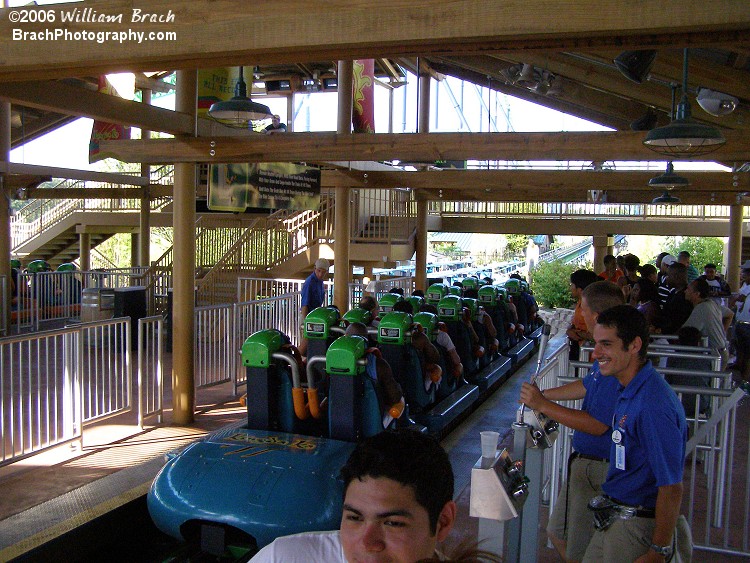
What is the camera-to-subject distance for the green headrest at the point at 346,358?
482 centimetres

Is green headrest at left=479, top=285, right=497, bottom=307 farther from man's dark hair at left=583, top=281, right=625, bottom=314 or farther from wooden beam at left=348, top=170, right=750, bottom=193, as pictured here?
man's dark hair at left=583, top=281, right=625, bottom=314

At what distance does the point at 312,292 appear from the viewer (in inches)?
385

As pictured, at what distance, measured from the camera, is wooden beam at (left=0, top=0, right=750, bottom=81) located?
2.61 m

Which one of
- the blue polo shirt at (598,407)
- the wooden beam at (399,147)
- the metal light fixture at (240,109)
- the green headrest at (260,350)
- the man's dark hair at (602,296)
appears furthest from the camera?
the wooden beam at (399,147)

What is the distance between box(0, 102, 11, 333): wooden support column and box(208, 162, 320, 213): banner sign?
234 inches


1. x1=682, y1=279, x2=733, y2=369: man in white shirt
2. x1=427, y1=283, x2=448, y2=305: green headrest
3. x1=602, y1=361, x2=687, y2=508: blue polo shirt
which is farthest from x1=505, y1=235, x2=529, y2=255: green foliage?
x1=602, y1=361, x2=687, y2=508: blue polo shirt

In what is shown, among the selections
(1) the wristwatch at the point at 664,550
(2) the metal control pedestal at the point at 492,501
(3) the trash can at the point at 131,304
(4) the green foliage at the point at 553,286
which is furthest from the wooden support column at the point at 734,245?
(2) the metal control pedestal at the point at 492,501

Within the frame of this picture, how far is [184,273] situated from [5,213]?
7264 mm

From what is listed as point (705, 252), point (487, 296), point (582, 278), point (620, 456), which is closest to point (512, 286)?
point (487, 296)

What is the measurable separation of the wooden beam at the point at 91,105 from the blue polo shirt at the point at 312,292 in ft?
9.63

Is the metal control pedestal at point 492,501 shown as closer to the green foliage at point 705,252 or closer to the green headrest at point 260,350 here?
the green headrest at point 260,350

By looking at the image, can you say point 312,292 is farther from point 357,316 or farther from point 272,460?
point 272,460

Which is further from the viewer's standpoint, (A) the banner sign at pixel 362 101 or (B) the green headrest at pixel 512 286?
(B) the green headrest at pixel 512 286

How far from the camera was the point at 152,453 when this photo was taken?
20.6 ft
